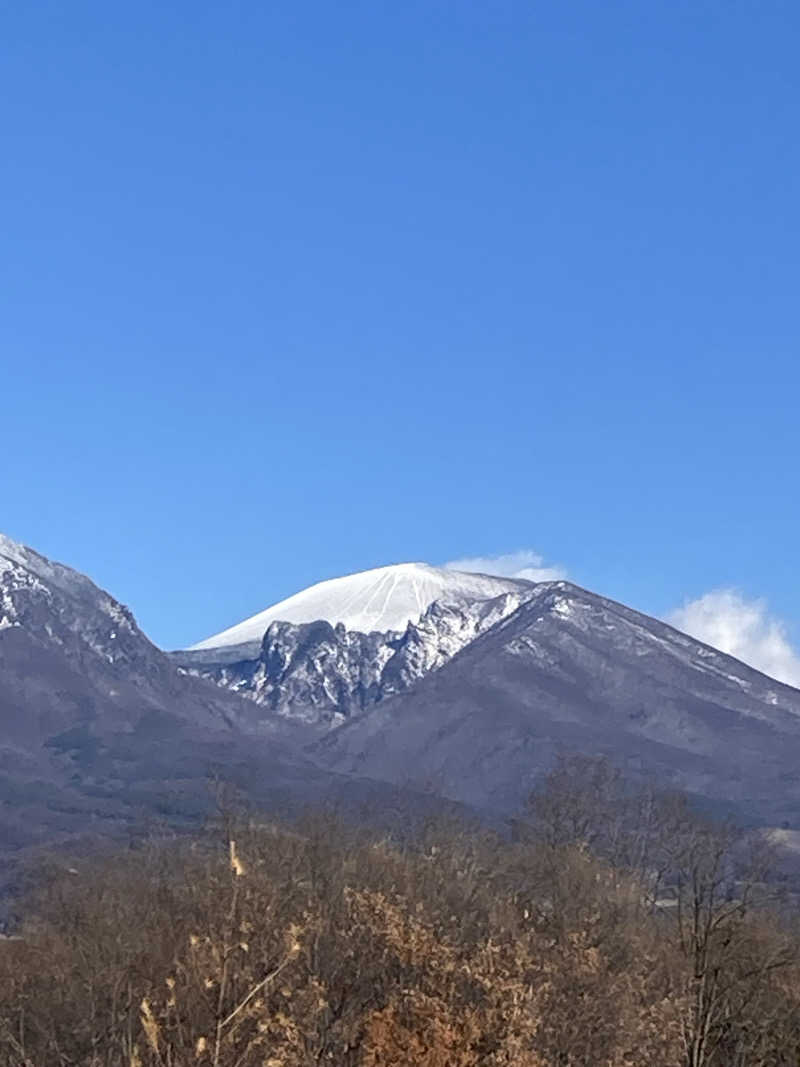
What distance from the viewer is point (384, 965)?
33.3 metres

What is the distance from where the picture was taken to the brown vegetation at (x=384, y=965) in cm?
2498

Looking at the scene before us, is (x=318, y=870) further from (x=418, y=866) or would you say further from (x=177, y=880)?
(x=177, y=880)

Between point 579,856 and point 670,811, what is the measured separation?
66.2 metres

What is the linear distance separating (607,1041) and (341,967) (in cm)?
681

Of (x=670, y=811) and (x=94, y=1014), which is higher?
(x=670, y=811)

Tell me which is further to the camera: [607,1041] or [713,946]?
[713,946]

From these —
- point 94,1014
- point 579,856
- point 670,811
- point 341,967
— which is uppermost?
point 670,811

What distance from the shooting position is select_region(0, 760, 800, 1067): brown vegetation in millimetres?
24984

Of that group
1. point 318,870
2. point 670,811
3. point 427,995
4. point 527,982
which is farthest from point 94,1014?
point 670,811

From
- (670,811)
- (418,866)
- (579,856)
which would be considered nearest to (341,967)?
(418,866)

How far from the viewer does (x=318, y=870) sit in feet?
204

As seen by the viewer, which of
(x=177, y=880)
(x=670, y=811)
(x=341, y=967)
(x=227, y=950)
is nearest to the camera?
(x=227, y=950)

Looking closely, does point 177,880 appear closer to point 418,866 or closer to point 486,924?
point 418,866

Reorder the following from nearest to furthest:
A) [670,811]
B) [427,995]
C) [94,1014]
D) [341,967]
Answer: [427,995]
[341,967]
[94,1014]
[670,811]
